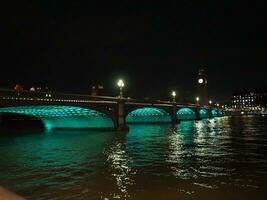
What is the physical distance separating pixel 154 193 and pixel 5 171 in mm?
10903

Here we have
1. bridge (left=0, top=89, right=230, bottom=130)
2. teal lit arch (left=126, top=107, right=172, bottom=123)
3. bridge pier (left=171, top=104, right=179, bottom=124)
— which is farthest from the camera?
teal lit arch (left=126, top=107, right=172, bottom=123)

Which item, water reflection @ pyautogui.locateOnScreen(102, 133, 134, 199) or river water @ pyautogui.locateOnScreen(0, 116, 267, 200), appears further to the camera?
water reflection @ pyautogui.locateOnScreen(102, 133, 134, 199)

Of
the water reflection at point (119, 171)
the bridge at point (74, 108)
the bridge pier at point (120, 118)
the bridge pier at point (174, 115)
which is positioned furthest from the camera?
the bridge pier at point (174, 115)

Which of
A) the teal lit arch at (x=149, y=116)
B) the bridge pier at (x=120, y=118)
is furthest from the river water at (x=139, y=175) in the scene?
the teal lit arch at (x=149, y=116)

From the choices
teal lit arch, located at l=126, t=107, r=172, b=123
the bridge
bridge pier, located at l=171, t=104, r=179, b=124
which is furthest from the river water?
teal lit arch, located at l=126, t=107, r=172, b=123

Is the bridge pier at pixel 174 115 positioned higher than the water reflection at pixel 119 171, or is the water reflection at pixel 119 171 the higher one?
the bridge pier at pixel 174 115

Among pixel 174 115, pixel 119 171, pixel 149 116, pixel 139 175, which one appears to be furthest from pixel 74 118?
pixel 139 175

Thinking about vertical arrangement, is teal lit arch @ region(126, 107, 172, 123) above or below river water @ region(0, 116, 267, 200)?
above

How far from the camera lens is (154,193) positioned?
15797 millimetres

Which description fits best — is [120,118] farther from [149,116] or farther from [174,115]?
[149,116]

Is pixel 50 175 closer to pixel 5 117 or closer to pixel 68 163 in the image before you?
pixel 68 163

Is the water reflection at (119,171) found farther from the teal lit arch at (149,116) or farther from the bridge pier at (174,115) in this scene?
the teal lit arch at (149,116)

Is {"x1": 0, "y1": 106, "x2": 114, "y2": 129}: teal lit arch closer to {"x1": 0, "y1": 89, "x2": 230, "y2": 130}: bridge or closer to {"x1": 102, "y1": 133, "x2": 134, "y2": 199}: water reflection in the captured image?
{"x1": 0, "y1": 89, "x2": 230, "y2": 130}: bridge

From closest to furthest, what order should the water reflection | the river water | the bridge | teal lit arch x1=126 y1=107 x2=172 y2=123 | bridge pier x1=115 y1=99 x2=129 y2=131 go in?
the river water, the water reflection, the bridge, bridge pier x1=115 y1=99 x2=129 y2=131, teal lit arch x1=126 y1=107 x2=172 y2=123
